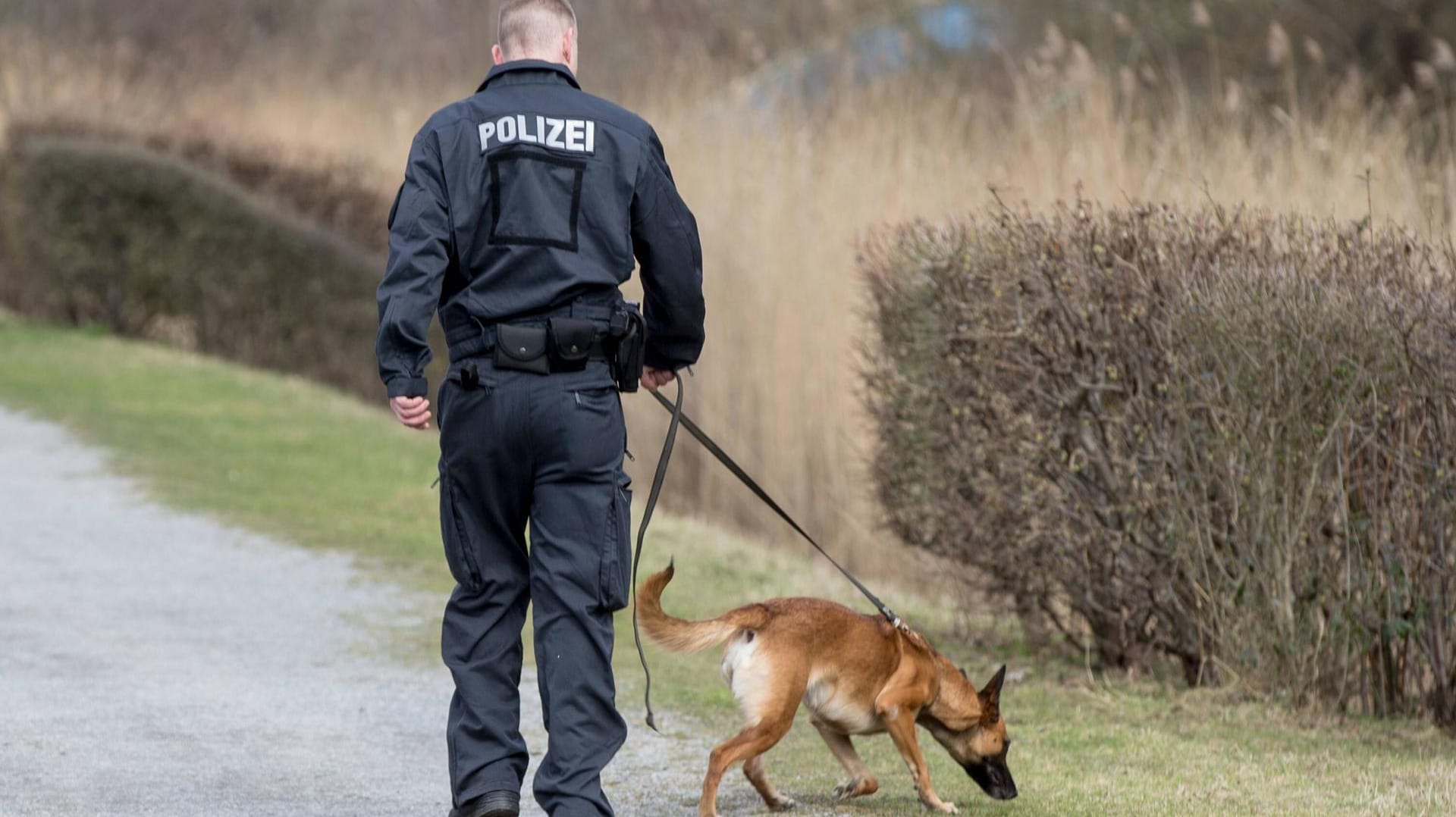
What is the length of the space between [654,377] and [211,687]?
2.61 metres

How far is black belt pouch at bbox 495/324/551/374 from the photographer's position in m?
4.14

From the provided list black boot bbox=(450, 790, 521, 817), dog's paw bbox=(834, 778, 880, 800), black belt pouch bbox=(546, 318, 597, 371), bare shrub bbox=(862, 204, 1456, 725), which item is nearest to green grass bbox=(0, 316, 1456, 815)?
dog's paw bbox=(834, 778, 880, 800)

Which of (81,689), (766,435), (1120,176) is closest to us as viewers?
(81,689)

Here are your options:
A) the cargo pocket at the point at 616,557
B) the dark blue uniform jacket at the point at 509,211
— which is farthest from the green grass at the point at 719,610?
the dark blue uniform jacket at the point at 509,211

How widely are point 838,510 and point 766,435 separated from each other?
105cm

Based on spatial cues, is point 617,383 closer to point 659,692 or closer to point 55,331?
point 659,692

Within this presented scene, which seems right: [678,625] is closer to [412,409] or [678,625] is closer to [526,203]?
[412,409]

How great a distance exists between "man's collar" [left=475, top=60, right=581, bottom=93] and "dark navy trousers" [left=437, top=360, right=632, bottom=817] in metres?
0.68

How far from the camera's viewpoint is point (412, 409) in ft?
13.7

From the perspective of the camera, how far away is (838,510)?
1045 cm

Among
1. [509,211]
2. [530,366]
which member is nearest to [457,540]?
[530,366]

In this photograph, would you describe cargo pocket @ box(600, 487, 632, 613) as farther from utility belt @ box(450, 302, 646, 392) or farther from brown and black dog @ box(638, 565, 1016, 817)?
utility belt @ box(450, 302, 646, 392)

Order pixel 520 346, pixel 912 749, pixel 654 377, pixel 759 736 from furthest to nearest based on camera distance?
pixel 912 749 < pixel 654 377 < pixel 759 736 < pixel 520 346

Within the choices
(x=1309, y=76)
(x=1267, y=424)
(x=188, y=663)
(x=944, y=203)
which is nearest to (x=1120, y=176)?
(x=944, y=203)
